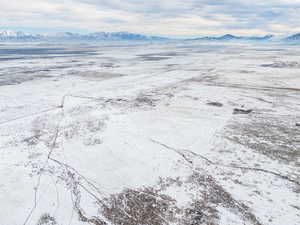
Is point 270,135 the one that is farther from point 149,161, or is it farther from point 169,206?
point 169,206

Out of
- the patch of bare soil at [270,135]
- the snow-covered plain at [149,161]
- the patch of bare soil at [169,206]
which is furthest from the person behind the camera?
the patch of bare soil at [270,135]

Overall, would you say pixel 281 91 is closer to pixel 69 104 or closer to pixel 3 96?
pixel 69 104

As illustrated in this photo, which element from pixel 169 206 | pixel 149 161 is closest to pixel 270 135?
pixel 149 161

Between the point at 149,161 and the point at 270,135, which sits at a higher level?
the point at 270,135

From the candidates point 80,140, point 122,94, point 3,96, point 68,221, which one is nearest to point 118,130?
point 80,140

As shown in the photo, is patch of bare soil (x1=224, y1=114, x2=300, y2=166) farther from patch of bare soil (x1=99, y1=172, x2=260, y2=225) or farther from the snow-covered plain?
patch of bare soil (x1=99, y1=172, x2=260, y2=225)

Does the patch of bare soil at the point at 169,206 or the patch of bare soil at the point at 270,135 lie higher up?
the patch of bare soil at the point at 270,135

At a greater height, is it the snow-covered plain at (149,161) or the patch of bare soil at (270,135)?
the patch of bare soil at (270,135)

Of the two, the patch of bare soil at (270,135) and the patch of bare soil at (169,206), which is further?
the patch of bare soil at (270,135)

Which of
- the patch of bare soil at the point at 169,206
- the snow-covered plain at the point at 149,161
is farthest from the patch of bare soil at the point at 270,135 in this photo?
the patch of bare soil at the point at 169,206

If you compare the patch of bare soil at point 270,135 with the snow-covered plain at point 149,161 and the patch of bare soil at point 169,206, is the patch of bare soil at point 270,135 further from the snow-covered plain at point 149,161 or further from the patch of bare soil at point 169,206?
the patch of bare soil at point 169,206

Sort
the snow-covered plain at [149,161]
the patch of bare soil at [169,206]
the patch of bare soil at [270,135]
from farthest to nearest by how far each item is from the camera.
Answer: the patch of bare soil at [270,135] < the snow-covered plain at [149,161] < the patch of bare soil at [169,206]

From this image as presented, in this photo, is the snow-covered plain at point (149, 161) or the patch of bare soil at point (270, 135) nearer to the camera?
the snow-covered plain at point (149, 161)
